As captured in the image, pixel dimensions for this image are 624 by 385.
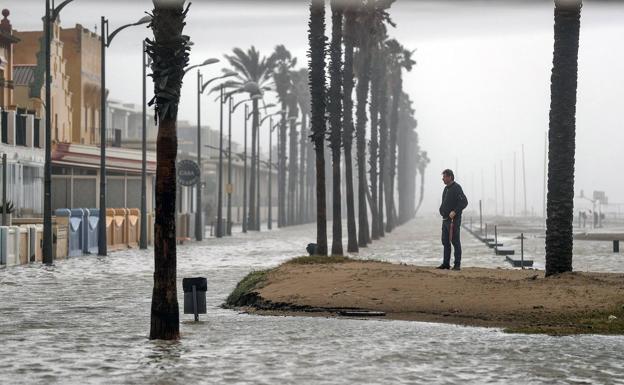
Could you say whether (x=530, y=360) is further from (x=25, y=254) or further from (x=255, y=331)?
(x=25, y=254)

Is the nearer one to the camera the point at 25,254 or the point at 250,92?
the point at 25,254

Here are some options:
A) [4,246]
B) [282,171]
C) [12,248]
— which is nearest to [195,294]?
[4,246]

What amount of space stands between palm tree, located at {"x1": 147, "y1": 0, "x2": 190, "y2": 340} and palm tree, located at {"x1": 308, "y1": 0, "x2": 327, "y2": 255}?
2015 cm

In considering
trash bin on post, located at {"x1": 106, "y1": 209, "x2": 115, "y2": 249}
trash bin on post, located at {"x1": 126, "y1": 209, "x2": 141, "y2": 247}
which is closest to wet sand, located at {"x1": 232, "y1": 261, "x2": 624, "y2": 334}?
trash bin on post, located at {"x1": 106, "y1": 209, "x2": 115, "y2": 249}

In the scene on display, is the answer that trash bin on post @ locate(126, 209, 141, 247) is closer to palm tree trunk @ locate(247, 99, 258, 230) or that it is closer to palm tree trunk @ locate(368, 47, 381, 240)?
palm tree trunk @ locate(368, 47, 381, 240)

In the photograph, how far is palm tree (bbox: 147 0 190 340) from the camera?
52.5 feet

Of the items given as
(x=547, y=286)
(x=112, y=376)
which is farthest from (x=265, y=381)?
(x=547, y=286)

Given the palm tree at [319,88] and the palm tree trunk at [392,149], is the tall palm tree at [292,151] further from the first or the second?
the palm tree at [319,88]

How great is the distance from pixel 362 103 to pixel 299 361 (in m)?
47.6

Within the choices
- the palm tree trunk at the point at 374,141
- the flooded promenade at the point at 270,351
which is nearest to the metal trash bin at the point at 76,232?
the palm tree trunk at the point at 374,141

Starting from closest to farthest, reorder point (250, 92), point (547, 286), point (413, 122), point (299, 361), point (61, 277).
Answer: point (299, 361), point (547, 286), point (61, 277), point (250, 92), point (413, 122)

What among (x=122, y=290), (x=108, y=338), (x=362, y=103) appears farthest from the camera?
(x=362, y=103)

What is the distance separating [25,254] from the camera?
39688mm

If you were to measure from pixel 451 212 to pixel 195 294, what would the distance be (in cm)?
835
